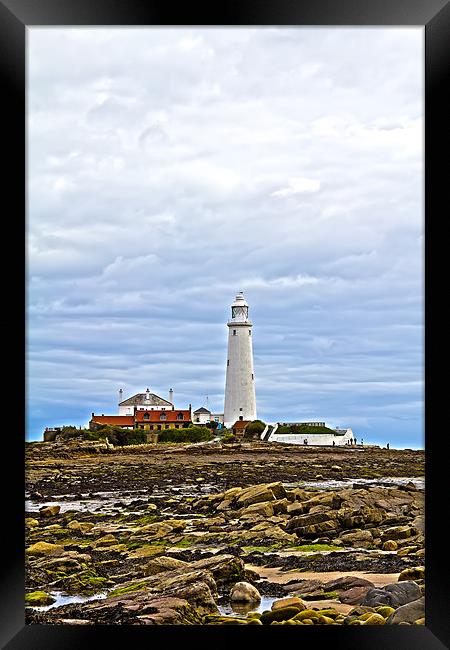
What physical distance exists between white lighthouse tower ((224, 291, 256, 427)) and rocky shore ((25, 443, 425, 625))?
25cm

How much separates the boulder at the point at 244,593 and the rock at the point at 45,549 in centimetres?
118

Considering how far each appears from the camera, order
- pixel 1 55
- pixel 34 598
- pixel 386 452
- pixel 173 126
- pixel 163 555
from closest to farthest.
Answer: pixel 1 55, pixel 34 598, pixel 163 555, pixel 386 452, pixel 173 126

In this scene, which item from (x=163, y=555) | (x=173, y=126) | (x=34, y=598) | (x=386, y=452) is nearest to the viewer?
(x=34, y=598)

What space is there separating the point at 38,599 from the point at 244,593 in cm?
108

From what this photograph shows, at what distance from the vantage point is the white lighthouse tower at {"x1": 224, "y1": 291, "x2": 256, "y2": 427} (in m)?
4.83

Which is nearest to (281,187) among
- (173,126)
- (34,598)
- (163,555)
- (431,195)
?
(173,126)

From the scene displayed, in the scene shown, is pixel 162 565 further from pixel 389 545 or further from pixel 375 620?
pixel 375 620

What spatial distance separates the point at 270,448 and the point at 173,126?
2.31m

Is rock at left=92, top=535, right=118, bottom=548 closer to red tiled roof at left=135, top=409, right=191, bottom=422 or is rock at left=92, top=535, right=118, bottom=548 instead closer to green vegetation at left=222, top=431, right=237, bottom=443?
red tiled roof at left=135, top=409, right=191, bottom=422

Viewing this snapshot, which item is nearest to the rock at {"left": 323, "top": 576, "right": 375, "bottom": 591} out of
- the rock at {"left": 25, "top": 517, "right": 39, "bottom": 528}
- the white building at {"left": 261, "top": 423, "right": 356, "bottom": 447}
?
the white building at {"left": 261, "top": 423, "right": 356, "bottom": 447}

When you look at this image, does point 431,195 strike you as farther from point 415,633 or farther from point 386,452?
point 386,452

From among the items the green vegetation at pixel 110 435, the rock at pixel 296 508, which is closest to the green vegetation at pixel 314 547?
the rock at pixel 296 508

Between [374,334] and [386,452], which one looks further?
[374,334]

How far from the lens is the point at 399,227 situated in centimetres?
515
